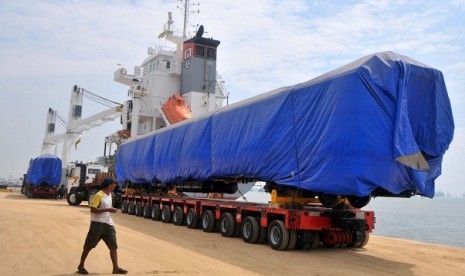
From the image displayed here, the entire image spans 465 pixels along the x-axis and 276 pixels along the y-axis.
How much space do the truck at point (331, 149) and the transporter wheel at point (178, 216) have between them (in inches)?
74.3

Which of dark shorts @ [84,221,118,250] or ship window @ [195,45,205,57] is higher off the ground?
ship window @ [195,45,205,57]

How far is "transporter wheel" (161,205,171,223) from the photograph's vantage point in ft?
56.5

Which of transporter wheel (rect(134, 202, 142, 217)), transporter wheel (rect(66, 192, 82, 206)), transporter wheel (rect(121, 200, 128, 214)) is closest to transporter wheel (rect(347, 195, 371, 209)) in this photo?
transporter wheel (rect(134, 202, 142, 217))

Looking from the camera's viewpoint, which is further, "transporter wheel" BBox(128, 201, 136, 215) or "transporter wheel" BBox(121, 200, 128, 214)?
"transporter wheel" BBox(121, 200, 128, 214)

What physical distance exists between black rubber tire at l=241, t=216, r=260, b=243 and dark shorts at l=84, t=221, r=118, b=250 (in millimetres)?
4961

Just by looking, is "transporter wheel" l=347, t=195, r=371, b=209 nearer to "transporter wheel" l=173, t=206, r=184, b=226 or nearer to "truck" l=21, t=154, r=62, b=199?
"transporter wheel" l=173, t=206, r=184, b=226

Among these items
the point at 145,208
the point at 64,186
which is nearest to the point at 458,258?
the point at 145,208

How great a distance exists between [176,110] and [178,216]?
47.8ft

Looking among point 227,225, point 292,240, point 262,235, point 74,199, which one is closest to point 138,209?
point 74,199

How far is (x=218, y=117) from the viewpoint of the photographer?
1438 cm

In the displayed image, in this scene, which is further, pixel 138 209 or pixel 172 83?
pixel 172 83

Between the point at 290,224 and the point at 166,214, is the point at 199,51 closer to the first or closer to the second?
the point at 166,214

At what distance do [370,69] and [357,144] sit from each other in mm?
1594

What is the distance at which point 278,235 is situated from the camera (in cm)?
1068
